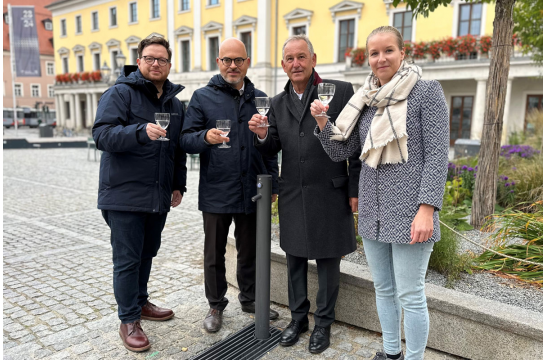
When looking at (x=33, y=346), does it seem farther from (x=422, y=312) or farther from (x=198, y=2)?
(x=198, y=2)

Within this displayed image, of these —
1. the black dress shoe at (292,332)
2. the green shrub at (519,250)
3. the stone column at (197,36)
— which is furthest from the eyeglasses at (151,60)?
the stone column at (197,36)

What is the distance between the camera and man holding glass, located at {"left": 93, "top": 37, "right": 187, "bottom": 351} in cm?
287

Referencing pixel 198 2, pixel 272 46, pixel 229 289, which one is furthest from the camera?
pixel 198 2

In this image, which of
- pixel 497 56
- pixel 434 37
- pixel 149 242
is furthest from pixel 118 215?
pixel 434 37

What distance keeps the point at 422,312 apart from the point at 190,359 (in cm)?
157

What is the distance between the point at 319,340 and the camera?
2979 millimetres

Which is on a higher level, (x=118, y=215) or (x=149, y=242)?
(x=118, y=215)

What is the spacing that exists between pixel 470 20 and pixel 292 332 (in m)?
22.8

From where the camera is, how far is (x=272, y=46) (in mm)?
28938

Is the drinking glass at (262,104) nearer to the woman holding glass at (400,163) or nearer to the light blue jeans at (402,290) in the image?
the woman holding glass at (400,163)

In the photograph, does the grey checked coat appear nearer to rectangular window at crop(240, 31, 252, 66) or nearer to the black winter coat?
the black winter coat

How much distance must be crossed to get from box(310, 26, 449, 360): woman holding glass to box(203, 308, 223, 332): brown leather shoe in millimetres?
1408

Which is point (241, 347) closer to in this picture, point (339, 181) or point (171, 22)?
point (339, 181)

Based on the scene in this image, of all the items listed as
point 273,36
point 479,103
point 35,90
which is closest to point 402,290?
point 479,103
